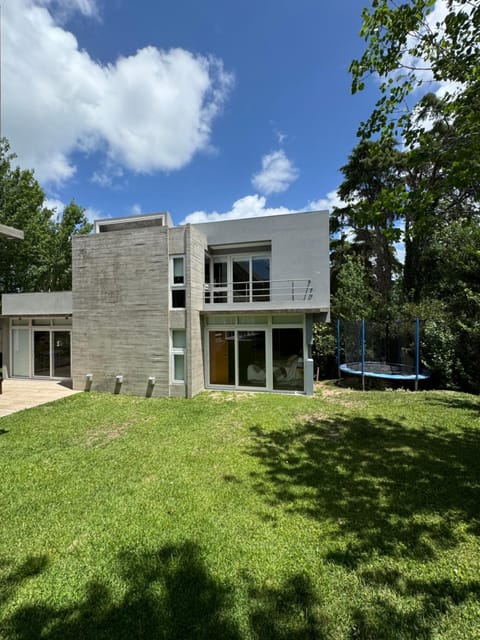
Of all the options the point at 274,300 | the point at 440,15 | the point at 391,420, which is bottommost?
the point at 391,420

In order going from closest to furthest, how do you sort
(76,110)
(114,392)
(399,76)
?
(399,76), (114,392), (76,110)

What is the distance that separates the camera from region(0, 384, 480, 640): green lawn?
8.51 ft

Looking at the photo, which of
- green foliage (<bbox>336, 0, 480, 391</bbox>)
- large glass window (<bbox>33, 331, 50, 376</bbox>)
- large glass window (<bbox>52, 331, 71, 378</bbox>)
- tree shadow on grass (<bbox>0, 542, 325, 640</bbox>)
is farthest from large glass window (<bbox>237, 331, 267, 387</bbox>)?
large glass window (<bbox>33, 331, 50, 376</bbox>)

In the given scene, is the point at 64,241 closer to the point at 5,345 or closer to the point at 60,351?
the point at 5,345

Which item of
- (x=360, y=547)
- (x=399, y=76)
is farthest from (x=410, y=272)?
(x=360, y=547)

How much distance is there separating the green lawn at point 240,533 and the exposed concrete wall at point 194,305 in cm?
399

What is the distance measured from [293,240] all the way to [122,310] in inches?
307

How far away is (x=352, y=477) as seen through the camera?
517 centimetres

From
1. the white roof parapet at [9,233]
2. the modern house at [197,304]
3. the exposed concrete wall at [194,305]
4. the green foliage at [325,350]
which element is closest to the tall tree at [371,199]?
the green foliage at [325,350]

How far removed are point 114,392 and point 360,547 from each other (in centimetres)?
1066

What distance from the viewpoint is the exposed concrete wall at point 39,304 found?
1440 centimetres

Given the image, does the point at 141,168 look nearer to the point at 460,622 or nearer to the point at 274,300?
the point at 274,300

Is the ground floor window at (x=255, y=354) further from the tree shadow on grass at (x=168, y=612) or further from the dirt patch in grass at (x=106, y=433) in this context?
the tree shadow on grass at (x=168, y=612)

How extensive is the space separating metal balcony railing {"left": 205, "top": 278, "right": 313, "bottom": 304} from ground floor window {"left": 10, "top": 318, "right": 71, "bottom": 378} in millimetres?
8055
